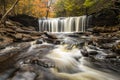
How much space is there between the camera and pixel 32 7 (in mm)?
29094

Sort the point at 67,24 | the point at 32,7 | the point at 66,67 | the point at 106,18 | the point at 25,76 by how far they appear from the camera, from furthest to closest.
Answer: the point at 32,7 < the point at 67,24 < the point at 106,18 < the point at 66,67 < the point at 25,76

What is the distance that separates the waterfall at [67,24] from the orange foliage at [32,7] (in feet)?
18.6

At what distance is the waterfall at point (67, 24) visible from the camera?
21.1m

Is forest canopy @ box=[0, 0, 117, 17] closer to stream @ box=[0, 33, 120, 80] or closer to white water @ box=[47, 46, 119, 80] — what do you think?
stream @ box=[0, 33, 120, 80]

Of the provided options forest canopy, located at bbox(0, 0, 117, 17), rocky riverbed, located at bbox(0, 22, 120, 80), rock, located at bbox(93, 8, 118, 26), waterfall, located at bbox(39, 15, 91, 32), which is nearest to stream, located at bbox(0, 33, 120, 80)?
rocky riverbed, located at bbox(0, 22, 120, 80)

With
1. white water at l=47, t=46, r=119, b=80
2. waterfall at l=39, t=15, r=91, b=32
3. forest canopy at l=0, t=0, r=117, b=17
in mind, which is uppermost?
forest canopy at l=0, t=0, r=117, b=17

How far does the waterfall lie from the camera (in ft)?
69.1

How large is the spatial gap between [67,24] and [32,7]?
30.7 ft

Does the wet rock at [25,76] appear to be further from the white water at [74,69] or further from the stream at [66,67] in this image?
the white water at [74,69]

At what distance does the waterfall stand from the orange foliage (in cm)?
568

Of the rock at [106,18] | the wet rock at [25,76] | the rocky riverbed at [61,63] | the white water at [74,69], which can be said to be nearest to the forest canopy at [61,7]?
the rock at [106,18]

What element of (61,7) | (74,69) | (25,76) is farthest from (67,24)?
(25,76)

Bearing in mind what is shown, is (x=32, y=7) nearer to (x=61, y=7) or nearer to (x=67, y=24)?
A: (x=67, y=24)

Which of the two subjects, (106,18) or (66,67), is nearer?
(66,67)
